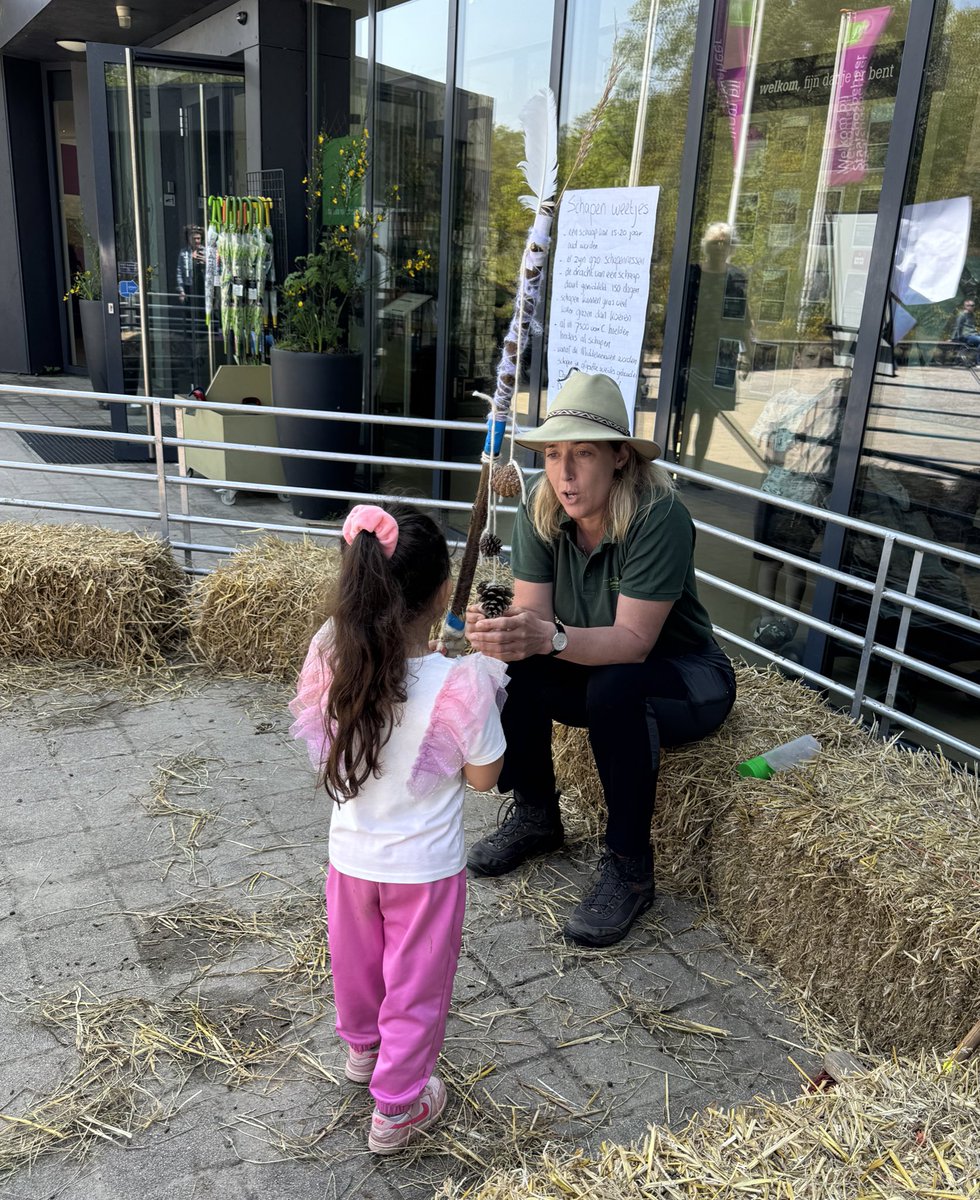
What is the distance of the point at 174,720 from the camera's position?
410 cm

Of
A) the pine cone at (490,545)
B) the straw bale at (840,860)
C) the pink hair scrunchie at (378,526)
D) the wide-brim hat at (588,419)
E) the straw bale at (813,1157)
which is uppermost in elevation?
the wide-brim hat at (588,419)

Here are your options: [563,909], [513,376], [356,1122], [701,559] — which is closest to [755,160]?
[701,559]

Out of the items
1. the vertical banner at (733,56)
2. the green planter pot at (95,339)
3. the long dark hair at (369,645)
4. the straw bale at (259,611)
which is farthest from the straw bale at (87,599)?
the green planter pot at (95,339)

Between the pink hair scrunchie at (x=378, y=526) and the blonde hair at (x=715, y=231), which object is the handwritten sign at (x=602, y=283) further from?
the pink hair scrunchie at (x=378, y=526)

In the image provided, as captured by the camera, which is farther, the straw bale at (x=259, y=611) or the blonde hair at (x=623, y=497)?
the straw bale at (x=259, y=611)

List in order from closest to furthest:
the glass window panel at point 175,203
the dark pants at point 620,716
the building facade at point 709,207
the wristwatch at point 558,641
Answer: the wristwatch at point 558,641 < the dark pants at point 620,716 < the building facade at point 709,207 < the glass window panel at point 175,203

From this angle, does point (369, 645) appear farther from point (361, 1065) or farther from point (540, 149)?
point (540, 149)

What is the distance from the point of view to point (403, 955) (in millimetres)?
2031

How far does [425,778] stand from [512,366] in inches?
36.1

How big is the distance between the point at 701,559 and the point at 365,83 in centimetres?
467

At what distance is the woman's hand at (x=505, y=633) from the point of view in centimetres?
242

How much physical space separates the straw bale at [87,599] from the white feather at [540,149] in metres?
2.79

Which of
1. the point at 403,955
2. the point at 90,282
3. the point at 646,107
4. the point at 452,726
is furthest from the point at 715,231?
the point at 90,282

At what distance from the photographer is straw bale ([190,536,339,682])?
445 centimetres
